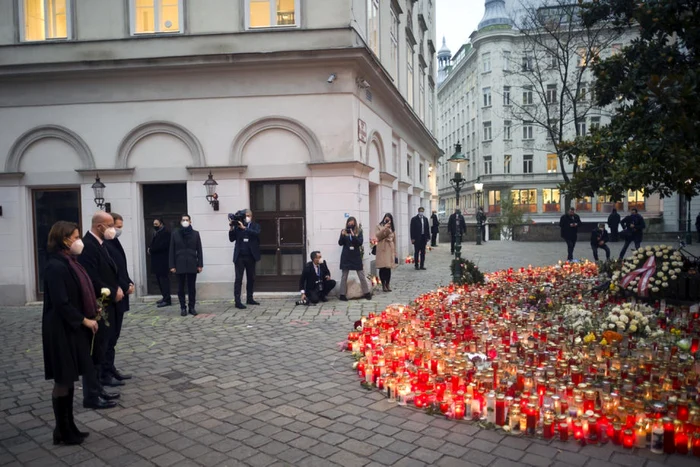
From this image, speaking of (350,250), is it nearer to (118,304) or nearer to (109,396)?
(118,304)

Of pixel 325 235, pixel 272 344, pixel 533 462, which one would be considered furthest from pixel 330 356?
pixel 325 235

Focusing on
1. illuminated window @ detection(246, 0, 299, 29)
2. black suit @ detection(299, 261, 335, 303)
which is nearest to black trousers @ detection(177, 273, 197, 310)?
black suit @ detection(299, 261, 335, 303)

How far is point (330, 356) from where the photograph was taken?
7.07 meters

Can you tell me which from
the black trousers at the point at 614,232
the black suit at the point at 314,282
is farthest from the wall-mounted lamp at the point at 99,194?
the black trousers at the point at 614,232

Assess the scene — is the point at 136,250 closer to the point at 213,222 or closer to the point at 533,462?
the point at 213,222

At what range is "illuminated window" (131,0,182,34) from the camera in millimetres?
12312

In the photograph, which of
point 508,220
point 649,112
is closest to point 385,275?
point 649,112

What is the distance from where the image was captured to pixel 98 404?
5.30 metres

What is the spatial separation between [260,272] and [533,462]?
9343 millimetres

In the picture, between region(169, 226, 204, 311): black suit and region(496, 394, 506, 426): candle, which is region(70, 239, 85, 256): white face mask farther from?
region(169, 226, 204, 311): black suit

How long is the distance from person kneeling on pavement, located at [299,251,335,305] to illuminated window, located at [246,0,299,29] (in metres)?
5.61

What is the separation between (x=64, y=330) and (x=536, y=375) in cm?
460

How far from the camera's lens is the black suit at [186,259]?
413 inches

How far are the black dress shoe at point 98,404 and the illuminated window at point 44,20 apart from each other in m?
10.7
